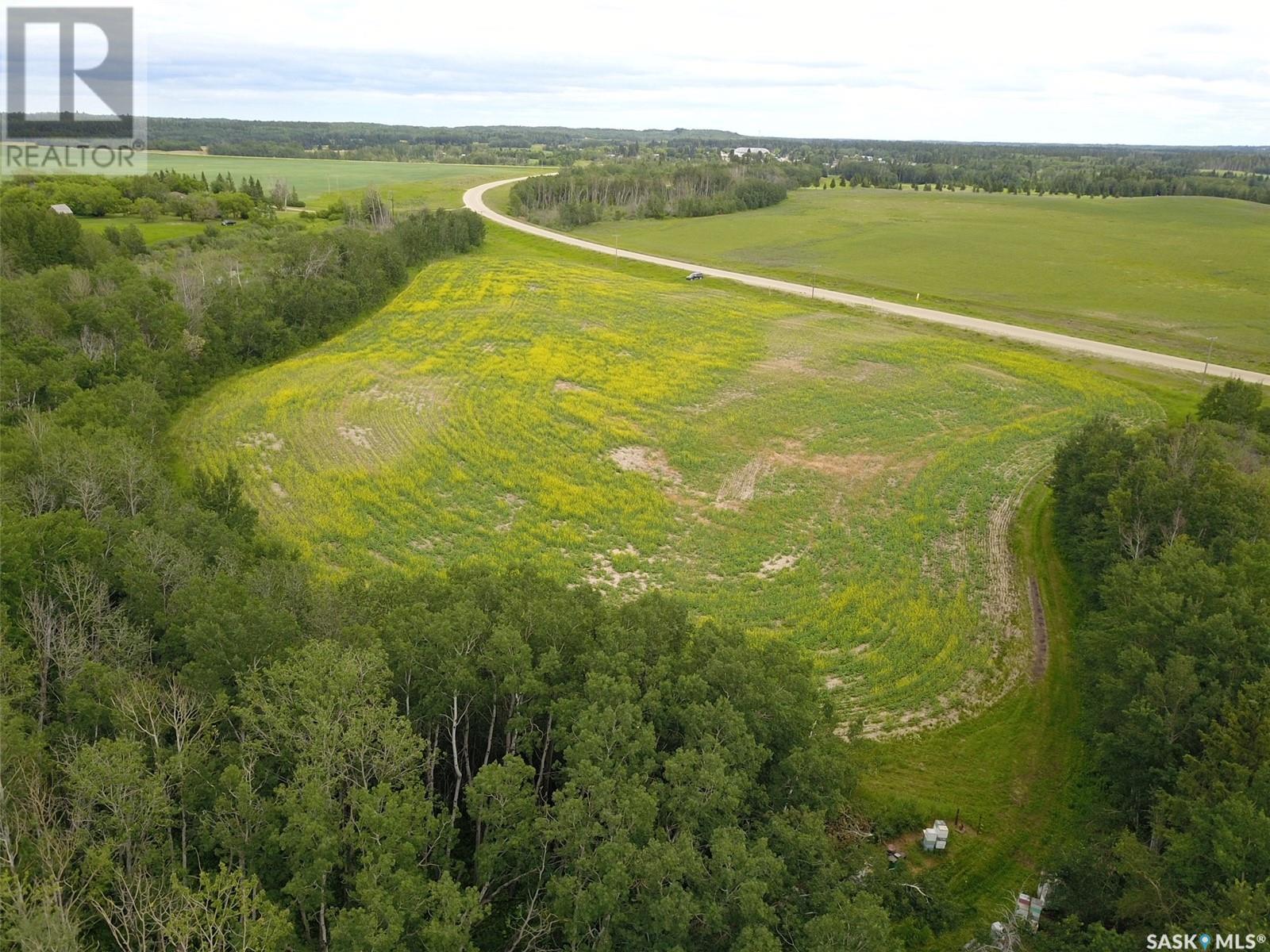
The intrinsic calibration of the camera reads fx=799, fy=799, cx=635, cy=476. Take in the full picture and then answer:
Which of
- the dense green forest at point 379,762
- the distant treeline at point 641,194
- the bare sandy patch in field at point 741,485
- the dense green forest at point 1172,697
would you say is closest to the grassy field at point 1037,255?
the distant treeline at point 641,194

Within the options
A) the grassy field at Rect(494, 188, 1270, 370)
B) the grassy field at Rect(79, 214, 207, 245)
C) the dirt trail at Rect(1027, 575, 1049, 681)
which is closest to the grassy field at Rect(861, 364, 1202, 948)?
the dirt trail at Rect(1027, 575, 1049, 681)

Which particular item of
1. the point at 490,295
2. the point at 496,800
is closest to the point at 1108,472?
the point at 496,800

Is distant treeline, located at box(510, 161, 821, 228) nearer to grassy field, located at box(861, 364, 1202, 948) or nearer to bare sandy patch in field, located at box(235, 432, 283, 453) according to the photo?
bare sandy patch in field, located at box(235, 432, 283, 453)

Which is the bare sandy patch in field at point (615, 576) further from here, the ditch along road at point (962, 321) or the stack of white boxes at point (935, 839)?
the ditch along road at point (962, 321)

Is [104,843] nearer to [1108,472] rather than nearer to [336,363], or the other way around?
[1108,472]

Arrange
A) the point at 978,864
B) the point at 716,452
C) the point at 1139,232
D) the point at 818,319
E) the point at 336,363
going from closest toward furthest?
1. the point at 978,864
2. the point at 716,452
3. the point at 336,363
4. the point at 818,319
5. the point at 1139,232

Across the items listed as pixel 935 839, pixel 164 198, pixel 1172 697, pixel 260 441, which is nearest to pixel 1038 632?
pixel 1172 697
